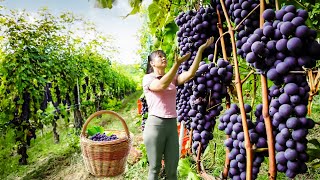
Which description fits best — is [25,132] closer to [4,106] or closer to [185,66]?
[4,106]

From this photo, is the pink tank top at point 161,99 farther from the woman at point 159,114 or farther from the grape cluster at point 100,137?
the grape cluster at point 100,137

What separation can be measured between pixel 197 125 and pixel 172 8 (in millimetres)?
1073

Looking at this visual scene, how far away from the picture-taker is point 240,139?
0.94 m

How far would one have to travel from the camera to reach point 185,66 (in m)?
1.71

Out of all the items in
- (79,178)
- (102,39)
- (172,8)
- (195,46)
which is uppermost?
(102,39)

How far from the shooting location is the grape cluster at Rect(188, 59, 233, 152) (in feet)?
3.70

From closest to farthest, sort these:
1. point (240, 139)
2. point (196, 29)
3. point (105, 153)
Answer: point (240, 139)
point (196, 29)
point (105, 153)

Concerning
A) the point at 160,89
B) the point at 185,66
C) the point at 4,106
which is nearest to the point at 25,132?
the point at 4,106

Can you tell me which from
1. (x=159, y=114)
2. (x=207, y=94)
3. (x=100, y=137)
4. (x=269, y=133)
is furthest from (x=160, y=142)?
(x=100, y=137)

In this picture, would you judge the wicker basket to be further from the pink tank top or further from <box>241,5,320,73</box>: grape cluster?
<box>241,5,320,73</box>: grape cluster

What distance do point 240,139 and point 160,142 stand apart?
1.49m

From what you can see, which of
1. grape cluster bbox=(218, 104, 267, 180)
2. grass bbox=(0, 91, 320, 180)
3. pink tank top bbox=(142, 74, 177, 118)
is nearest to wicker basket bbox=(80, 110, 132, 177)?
grass bbox=(0, 91, 320, 180)

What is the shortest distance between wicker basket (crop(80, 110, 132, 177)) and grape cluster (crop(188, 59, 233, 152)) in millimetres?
2383

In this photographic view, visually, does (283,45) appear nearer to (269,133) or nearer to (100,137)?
(269,133)
